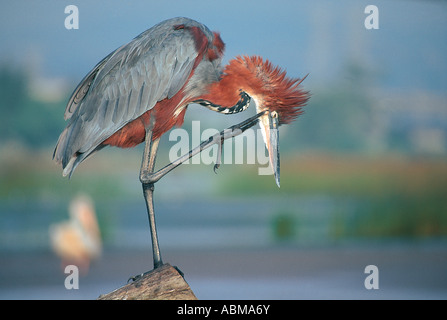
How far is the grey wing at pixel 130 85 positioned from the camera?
3480 millimetres

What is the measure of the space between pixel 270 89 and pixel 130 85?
82 centimetres

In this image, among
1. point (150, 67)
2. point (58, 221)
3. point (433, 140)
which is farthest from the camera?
point (433, 140)

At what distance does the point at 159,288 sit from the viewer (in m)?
3.25

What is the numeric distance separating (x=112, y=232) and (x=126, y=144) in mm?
1488

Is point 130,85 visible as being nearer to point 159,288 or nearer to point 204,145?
point 204,145

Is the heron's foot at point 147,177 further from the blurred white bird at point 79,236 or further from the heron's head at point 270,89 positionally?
A: the blurred white bird at point 79,236

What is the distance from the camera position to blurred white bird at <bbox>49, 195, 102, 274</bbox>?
4836 millimetres

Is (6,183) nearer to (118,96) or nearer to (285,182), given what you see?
(118,96)

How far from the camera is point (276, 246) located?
5.03m

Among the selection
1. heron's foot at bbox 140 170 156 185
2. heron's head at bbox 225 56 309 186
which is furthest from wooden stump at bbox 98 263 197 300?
heron's head at bbox 225 56 309 186

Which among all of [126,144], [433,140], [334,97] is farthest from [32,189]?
[433,140]

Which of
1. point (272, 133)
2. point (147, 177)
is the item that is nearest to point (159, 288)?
point (147, 177)

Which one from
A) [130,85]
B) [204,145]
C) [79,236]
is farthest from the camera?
[79,236]

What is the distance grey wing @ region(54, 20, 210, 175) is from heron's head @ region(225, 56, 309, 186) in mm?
303
